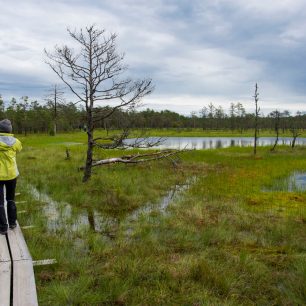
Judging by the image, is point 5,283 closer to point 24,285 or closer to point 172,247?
point 24,285

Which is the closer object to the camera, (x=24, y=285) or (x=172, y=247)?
(x=24, y=285)

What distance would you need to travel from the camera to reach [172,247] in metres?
8.14

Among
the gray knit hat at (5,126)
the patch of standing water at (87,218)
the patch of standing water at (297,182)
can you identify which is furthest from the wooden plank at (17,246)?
the patch of standing water at (297,182)

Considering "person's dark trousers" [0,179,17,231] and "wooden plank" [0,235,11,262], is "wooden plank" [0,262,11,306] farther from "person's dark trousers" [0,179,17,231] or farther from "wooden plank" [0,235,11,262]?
"person's dark trousers" [0,179,17,231]

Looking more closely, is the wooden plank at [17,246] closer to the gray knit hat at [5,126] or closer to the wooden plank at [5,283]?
the wooden plank at [5,283]

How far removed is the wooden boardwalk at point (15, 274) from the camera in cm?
478

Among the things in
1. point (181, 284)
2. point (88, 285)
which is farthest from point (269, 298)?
point (88, 285)

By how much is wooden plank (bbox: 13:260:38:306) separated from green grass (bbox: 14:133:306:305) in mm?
260

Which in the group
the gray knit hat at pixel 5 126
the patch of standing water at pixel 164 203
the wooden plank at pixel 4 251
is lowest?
the patch of standing water at pixel 164 203

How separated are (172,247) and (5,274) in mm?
3856

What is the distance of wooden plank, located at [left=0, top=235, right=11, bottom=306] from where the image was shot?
477cm

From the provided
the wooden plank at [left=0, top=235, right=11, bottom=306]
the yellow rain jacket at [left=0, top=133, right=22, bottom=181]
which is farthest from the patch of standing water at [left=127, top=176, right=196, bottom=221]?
the wooden plank at [left=0, top=235, right=11, bottom=306]

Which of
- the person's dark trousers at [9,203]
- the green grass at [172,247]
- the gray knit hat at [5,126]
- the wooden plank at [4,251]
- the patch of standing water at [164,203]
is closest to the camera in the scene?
the green grass at [172,247]

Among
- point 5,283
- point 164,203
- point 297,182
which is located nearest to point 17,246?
point 5,283
